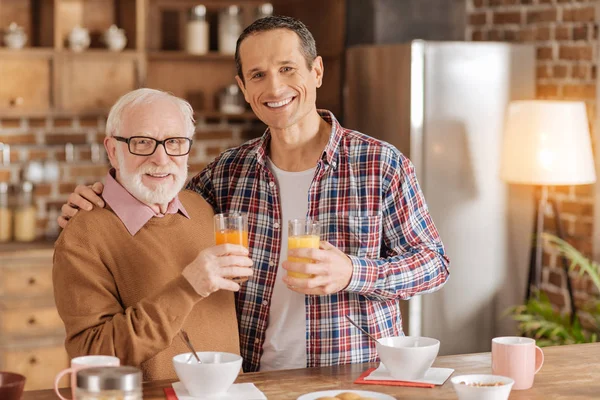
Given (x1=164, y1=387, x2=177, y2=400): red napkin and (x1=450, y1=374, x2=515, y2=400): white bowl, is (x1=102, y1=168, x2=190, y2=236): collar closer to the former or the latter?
(x1=164, y1=387, x2=177, y2=400): red napkin

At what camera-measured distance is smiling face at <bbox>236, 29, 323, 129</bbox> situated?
2402 mm

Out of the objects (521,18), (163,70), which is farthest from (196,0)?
(521,18)

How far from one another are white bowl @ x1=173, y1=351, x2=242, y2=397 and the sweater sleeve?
5.9 inches

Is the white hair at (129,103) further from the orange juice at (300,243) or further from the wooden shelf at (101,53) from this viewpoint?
the wooden shelf at (101,53)

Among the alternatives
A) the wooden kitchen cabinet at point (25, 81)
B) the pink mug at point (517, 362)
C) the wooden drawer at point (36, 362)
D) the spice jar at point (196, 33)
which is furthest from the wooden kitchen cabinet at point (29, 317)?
the pink mug at point (517, 362)

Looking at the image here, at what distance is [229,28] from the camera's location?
4836 millimetres

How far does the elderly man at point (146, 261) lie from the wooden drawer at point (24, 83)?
8.02 feet

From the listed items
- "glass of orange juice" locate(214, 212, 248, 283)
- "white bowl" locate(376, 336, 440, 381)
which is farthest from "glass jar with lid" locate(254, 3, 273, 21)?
"white bowl" locate(376, 336, 440, 381)

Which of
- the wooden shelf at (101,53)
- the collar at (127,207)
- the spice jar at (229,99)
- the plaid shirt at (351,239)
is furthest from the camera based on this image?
the spice jar at (229,99)

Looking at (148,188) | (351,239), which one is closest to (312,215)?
(351,239)

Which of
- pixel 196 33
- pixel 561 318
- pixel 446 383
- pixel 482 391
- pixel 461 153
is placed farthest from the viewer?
pixel 196 33

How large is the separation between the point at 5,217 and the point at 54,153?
1.56 feet

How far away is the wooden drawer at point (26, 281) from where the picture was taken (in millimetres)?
4242

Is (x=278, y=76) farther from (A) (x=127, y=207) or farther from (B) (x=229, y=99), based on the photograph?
(B) (x=229, y=99)
